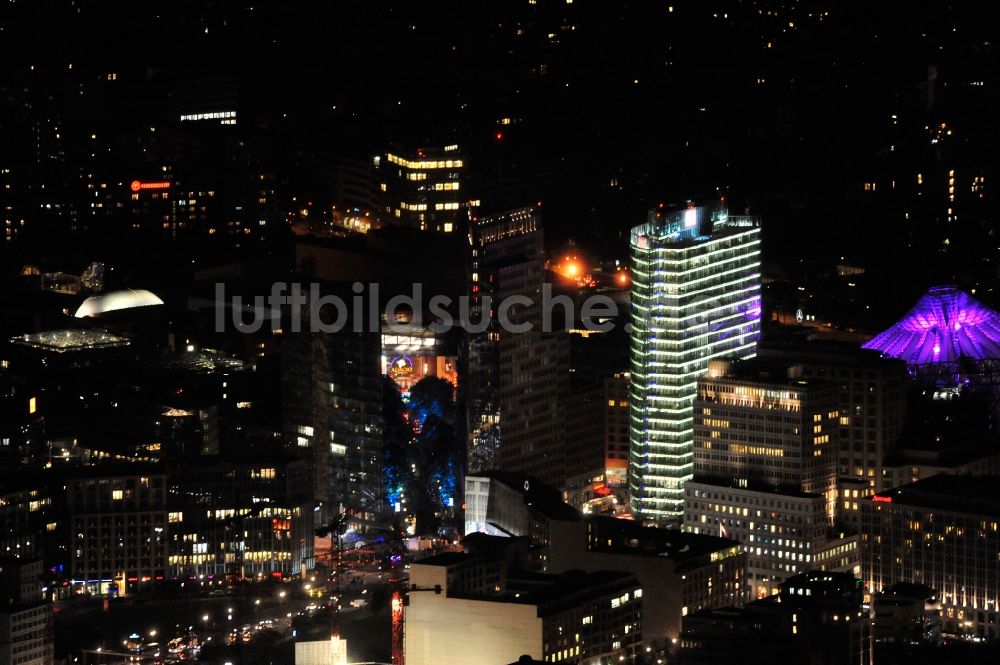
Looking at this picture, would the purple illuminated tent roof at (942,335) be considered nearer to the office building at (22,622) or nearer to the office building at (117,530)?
the office building at (117,530)

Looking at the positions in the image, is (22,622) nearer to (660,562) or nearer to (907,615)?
(660,562)

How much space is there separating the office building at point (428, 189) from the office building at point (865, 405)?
2048 centimetres

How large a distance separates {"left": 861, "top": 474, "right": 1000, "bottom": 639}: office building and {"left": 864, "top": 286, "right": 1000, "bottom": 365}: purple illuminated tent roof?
974 cm

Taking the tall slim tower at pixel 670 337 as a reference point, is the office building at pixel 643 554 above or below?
below

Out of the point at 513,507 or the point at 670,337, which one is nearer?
the point at 513,507

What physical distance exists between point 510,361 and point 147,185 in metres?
29.4

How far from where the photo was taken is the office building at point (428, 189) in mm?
91312

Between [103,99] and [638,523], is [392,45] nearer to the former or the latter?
[103,99]

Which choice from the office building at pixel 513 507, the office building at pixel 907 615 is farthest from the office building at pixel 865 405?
the office building at pixel 513 507

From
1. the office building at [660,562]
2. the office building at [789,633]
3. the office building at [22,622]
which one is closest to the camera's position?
the office building at [789,633]

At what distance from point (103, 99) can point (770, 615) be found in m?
49.7

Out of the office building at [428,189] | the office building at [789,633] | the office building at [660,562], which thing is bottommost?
the office building at [789,633]

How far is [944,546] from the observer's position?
64.9m

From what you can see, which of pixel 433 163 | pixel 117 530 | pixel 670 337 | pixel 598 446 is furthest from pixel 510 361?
pixel 433 163
